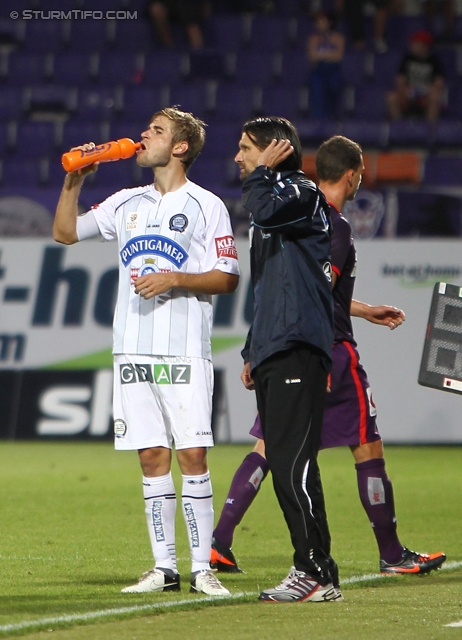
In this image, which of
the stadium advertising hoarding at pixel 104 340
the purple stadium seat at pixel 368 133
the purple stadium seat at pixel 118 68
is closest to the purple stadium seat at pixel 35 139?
the purple stadium seat at pixel 118 68

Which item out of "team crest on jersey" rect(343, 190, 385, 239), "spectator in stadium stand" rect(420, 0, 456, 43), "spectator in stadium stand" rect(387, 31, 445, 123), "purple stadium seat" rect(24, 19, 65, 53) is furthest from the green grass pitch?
"purple stadium seat" rect(24, 19, 65, 53)

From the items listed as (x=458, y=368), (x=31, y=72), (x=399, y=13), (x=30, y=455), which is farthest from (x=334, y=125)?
(x=458, y=368)

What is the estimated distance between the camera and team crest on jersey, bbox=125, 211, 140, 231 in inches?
202

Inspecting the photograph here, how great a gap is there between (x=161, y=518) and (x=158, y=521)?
0.02 meters

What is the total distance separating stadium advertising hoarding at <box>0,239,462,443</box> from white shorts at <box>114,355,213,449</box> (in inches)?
269

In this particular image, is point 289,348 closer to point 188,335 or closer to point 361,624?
point 188,335

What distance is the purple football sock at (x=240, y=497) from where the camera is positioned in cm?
580

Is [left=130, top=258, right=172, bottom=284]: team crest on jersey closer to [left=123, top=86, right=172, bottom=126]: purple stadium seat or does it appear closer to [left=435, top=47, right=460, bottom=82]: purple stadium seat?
[left=123, top=86, right=172, bottom=126]: purple stadium seat

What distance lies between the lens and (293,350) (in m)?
4.61

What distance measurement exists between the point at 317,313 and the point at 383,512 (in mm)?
1451

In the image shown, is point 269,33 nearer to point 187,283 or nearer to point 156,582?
point 187,283

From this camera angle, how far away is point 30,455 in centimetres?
1110

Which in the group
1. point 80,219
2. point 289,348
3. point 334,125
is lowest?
point 289,348

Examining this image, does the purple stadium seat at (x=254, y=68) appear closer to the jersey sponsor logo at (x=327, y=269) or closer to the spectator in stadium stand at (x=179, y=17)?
the spectator in stadium stand at (x=179, y=17)
